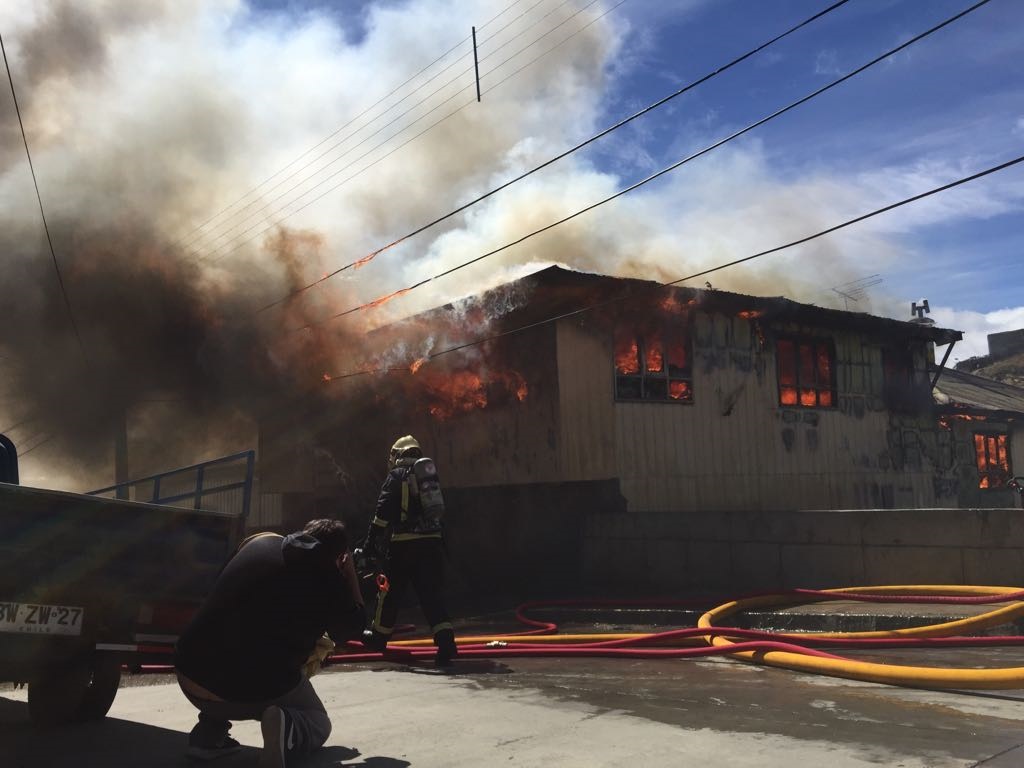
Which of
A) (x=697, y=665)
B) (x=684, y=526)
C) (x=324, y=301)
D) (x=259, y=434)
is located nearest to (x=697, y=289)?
(x=684, y=526)

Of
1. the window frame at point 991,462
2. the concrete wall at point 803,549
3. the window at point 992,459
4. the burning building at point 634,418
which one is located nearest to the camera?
the concrete wall at point 803,549

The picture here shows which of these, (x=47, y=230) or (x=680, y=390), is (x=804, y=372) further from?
(x=47, y=230)

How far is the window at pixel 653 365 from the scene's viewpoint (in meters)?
14.5

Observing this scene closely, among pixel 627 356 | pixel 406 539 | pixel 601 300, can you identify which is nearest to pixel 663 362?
pixel 627 356

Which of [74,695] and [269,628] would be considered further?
[74,695]

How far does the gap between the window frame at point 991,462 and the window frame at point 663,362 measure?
41.2 ft

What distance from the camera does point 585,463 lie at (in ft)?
46.2

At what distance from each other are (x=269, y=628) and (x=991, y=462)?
25622 millimetres

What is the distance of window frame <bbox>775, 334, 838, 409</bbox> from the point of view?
1712cm

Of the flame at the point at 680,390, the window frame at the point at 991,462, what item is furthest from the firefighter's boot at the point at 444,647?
the window frame at the point at 991,462

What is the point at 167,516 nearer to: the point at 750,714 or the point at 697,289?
the point at 750,714

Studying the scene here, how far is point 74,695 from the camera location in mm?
Answer: 4930

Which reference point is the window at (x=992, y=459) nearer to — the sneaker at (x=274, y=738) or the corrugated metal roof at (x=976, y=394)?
the corrugated metal roof at (x=976, y=394)

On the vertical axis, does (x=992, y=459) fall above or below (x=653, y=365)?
below
